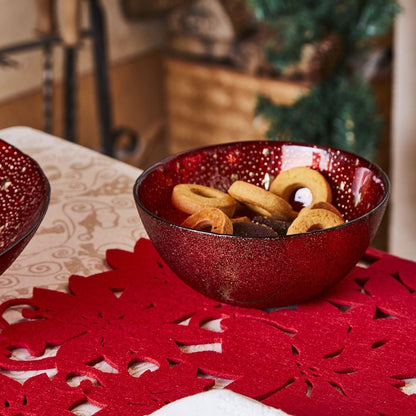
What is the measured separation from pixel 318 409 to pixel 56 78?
6.58 feet

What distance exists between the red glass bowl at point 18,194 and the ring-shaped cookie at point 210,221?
115 millimetres

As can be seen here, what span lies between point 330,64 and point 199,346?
3.46ft

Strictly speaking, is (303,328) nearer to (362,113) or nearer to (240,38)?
(362,113)

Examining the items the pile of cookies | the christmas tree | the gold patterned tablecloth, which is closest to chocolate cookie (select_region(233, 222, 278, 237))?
the pile of cookies

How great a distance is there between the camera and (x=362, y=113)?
4.79ft

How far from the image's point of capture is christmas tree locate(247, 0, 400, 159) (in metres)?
1.40

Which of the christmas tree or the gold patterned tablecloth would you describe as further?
the christmas tree

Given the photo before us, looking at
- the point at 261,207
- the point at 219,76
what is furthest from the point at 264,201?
the point at 219,76

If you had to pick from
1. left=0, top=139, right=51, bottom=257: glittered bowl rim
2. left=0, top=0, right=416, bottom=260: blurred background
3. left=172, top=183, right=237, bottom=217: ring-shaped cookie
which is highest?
left=0, top=139, right=51, bottom=257: glittered bowl rim

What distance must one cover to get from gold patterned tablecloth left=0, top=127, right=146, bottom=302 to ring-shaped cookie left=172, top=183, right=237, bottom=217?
0.09 metres

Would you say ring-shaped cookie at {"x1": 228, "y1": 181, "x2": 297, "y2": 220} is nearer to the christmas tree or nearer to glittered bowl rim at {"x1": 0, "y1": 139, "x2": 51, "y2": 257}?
glittered bowl rim at {"x1": 0, "y1": 139, "x2": 51, "y2": 257}

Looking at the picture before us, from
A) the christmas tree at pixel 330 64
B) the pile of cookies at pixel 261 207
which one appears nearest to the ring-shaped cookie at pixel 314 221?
the pile of cookies at pixel 261 207

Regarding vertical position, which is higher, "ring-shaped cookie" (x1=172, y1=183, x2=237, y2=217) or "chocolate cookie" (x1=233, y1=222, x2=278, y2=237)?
"ring-shaped cookie" (x1=172, y1=183, x2=237, y2=217)

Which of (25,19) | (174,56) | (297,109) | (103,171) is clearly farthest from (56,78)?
(103,171)
